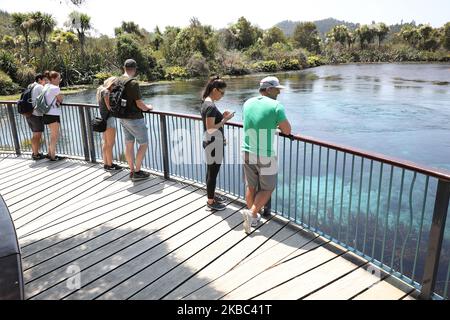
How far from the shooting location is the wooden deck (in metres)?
3.03

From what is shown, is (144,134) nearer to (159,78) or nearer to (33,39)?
(159,78)

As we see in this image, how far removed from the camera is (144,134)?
17.1 ft

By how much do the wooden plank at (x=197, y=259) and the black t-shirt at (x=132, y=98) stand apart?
82.2 inches

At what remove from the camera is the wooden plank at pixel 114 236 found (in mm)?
3414

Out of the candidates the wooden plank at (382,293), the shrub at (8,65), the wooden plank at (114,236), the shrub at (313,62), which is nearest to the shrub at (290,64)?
the shrub at (313,62)

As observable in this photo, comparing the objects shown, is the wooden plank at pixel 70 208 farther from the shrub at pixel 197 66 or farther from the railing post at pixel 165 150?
the shrub at pixel 197 66

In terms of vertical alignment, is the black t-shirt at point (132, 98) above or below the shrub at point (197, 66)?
above

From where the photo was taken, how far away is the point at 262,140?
12.0 feet

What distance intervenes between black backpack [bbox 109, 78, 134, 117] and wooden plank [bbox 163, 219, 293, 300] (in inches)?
91.2

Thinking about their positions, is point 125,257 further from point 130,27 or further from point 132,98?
point 130,27

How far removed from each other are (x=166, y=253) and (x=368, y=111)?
818 inches


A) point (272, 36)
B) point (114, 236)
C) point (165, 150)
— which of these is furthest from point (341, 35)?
point (114, 236)

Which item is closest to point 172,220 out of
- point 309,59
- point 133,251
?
point 133,251

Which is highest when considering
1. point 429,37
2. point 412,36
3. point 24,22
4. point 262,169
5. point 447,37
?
point 24,22
